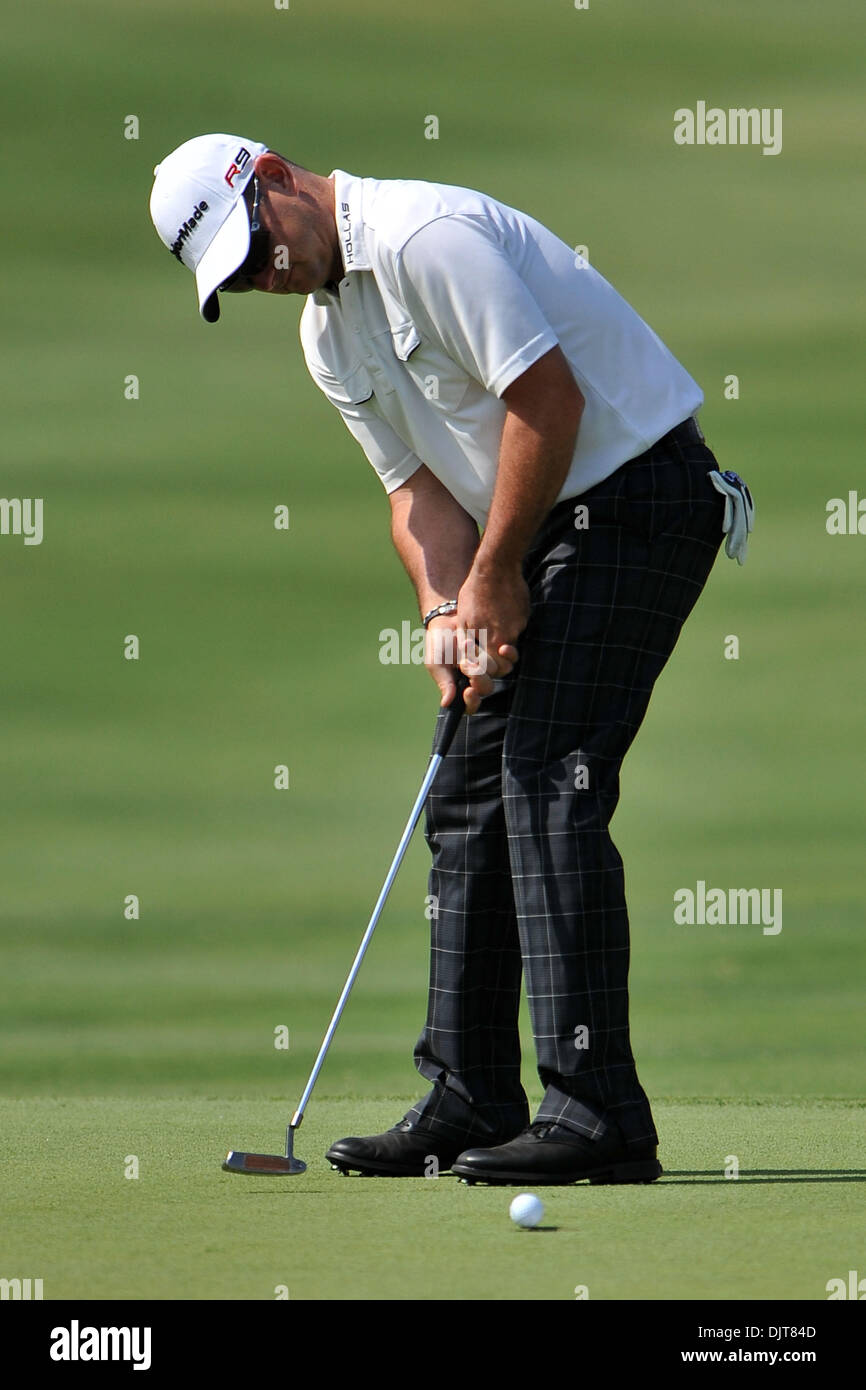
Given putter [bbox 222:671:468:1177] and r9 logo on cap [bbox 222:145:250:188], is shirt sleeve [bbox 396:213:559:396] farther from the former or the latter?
putter [bbox 222:671:468:1177]

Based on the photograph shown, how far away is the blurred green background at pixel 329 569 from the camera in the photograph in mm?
4055

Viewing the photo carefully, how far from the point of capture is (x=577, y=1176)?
6.98 ft

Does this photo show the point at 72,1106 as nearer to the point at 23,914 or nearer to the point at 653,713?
the point at 23,914

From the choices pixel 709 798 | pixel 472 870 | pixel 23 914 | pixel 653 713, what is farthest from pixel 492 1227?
pixel 653 713

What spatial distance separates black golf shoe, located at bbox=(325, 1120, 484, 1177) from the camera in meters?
2.23

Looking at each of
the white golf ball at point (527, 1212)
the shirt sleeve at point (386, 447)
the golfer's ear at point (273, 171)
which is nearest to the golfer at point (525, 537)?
the golfer's ear at point (273, 171)

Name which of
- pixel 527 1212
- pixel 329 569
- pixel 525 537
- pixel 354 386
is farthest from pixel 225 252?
pixel 329 569

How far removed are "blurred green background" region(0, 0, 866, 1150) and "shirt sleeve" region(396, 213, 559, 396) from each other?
5.24 feet

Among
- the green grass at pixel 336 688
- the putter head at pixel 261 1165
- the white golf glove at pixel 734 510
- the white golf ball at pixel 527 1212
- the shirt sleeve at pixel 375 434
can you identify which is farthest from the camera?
the shirt sleeve at pixel 375 434

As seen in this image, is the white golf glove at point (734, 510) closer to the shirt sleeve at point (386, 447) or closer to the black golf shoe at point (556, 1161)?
the shirt sleeve at point (386, 447)

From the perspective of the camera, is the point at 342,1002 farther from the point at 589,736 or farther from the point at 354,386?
the point at 354,386

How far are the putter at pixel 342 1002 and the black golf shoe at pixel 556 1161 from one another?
0.20m

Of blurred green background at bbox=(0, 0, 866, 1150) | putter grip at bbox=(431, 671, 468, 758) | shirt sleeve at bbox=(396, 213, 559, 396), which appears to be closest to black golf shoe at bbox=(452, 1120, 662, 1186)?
putter grip at bbox=(431, 671, 468, 758)

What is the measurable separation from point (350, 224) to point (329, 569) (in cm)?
397
